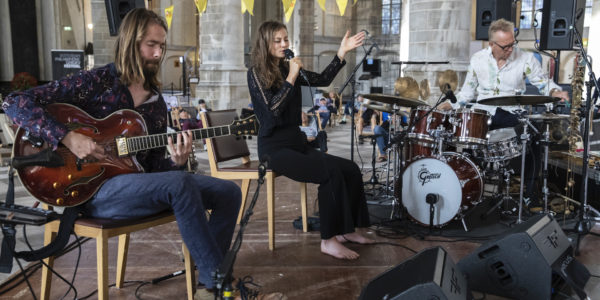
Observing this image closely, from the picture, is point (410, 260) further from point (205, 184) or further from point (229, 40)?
point (229, 40)

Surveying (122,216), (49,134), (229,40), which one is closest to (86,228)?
(122,216)

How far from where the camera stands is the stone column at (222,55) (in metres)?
11.0

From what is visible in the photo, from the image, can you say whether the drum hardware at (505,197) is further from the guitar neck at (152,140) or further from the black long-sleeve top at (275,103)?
the guitar neck at (152,140)

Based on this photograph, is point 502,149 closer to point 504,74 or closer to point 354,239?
point 504,74

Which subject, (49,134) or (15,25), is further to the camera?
→ (15,25)

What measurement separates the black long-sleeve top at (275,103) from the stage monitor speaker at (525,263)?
55.6 inches

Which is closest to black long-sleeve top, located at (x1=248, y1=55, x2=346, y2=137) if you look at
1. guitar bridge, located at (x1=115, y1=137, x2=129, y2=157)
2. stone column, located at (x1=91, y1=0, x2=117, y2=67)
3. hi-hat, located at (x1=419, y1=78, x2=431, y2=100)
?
→ guitar bridge, located at (x1=115, y1=137, x2=129, y2=157)

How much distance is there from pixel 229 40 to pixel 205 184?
917 cm

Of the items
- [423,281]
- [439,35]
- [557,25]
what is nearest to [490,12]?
[557,25]

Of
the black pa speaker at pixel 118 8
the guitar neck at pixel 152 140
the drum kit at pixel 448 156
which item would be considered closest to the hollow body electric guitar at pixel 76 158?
the guitar neck at pixel 152 140

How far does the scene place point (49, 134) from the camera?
2104mm

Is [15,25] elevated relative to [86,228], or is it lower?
elevated

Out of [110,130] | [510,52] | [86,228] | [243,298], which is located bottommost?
[243,298]

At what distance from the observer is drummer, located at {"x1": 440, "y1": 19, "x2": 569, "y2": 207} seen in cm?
442
